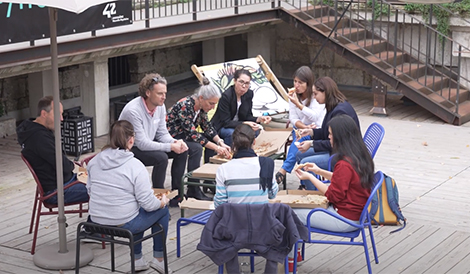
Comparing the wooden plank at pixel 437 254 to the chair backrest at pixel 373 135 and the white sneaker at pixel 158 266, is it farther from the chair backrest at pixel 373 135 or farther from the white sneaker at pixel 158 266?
the white sneaker at pixel 158 266

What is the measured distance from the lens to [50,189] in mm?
6074

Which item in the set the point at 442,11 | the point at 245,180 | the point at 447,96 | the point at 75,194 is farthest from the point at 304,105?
the point at 442,11

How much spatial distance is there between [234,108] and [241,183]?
9.48 ft

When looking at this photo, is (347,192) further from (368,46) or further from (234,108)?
(368,46)

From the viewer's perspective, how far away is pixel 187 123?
284 inches

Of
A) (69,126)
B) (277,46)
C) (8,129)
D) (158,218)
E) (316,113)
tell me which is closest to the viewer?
(158,218)

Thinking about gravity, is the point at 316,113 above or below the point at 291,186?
above

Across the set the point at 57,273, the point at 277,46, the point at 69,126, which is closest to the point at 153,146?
the point at 57,273

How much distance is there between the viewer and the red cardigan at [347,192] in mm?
5332

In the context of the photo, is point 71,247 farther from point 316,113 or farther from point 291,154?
point 316,113

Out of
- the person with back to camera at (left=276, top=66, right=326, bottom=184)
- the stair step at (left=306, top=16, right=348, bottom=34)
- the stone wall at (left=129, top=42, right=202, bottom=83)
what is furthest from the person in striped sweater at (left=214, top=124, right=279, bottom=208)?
the stone wall at (left=129, top=42, right=202, bottom=83)

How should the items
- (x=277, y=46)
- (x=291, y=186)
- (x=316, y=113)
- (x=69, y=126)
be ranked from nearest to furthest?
(x=316, y=113) < (x=291, y=186) < (x=69, y=126) < (x=277, y=46)

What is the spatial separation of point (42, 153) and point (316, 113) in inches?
114

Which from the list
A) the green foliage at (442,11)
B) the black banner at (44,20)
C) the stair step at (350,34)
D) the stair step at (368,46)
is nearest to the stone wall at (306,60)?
the stair step at (350,34)
